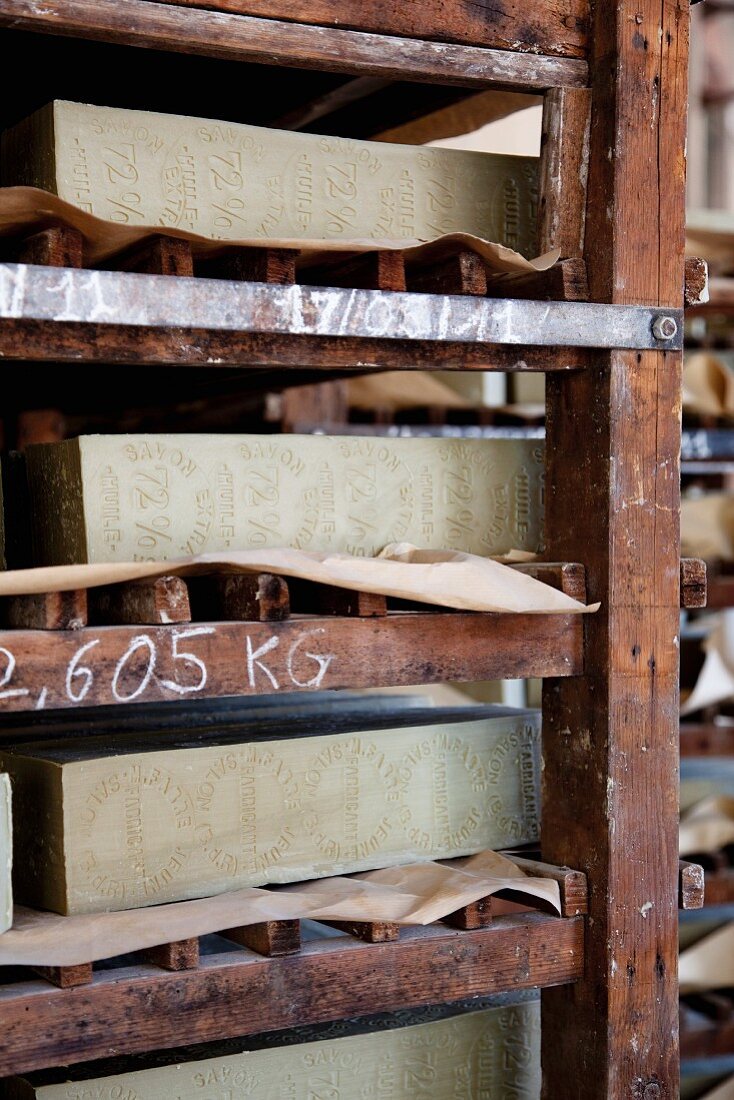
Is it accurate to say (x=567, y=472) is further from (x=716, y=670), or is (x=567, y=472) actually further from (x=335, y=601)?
(x=716, y=670)

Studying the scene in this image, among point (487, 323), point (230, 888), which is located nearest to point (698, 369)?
point (487, 323)

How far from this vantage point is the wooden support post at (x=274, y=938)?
9.27 ft

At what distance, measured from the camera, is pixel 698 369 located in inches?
261

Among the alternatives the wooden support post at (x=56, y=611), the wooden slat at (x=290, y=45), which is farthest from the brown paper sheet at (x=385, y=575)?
the wooden slat at (x=290, y=45)

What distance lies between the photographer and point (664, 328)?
3.13 metres

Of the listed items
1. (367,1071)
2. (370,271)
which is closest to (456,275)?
(370,271)

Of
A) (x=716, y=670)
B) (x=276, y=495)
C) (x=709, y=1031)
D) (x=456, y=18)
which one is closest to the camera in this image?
(x=456, y=18)

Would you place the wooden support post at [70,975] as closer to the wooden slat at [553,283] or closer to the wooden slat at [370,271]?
the wooden slat at [370,271]

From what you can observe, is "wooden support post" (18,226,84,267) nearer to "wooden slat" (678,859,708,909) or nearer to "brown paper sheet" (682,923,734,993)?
"wooden slat" (678,859,708,909)

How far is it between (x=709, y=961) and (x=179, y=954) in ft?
12.4

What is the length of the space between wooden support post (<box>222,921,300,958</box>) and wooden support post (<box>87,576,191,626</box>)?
66cm

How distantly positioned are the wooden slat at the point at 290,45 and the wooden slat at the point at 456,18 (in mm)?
19

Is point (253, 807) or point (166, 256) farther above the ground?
point (166, 256)

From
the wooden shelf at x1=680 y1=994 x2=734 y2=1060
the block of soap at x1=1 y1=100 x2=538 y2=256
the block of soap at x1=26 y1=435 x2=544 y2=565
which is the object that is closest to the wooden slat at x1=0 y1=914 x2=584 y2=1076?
the block of soap at x1=26 y1=435 x2=544 y2=565
